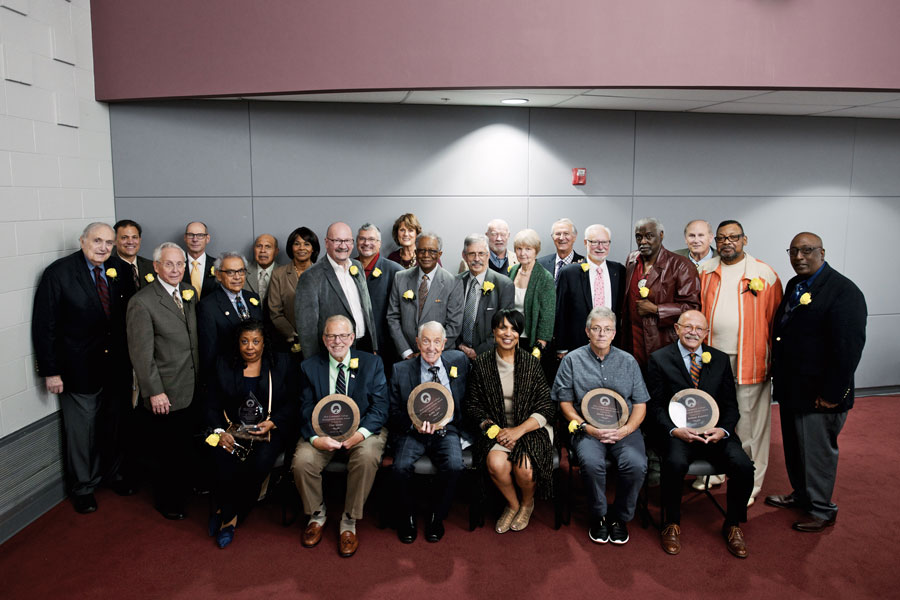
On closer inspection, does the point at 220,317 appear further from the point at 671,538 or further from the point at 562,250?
the point at 671,538

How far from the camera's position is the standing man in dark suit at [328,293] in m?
3.91

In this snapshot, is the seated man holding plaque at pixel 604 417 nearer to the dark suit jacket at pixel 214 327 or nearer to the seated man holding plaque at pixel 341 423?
the seated man holding plaque at pixel 341 423

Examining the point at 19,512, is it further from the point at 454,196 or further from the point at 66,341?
the point at 454,196

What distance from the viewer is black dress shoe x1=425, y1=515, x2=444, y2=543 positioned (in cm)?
345

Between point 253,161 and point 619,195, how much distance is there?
3.27 metres

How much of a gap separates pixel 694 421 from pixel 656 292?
35.7 inches

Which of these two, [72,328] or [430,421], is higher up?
[72,328]

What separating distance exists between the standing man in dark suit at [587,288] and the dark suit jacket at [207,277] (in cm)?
253

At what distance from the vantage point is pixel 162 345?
3.69 metres

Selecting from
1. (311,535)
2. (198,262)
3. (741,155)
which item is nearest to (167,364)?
(198,262)

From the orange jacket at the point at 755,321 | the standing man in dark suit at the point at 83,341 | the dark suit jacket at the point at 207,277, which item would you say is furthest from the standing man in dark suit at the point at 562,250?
the standing man in dark suit at the point at 83,341

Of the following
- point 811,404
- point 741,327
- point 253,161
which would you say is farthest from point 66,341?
point 811,404

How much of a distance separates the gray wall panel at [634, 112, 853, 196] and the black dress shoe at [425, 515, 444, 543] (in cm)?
360

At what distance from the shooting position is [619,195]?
5559mm
